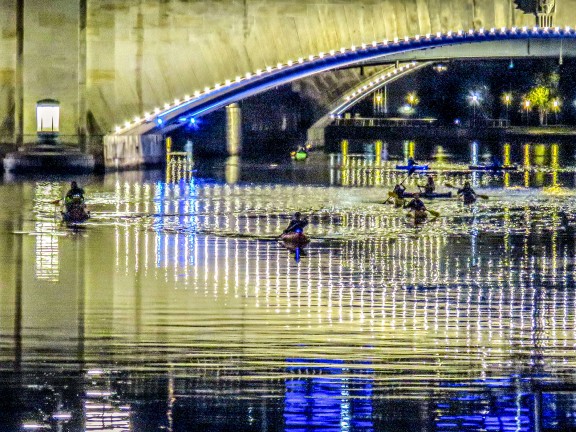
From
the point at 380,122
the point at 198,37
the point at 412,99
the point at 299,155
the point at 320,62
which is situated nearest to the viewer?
the point at 198,37

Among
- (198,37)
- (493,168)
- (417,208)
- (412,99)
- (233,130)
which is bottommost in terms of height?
(417,208)

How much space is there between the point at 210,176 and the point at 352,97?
49.7 meters

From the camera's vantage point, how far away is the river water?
17734 mm

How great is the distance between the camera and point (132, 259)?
33.5m

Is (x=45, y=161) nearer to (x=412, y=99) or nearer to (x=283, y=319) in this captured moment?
(x=283, y=319)

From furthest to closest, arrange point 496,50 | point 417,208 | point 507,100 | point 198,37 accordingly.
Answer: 1. point 507,100
2. point 496,50
3. point 198,37
4. point 417,208

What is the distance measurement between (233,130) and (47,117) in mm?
32098

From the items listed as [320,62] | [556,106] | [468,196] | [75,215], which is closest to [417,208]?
[468,196]

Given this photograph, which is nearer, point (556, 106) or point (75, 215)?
point (75, 215)

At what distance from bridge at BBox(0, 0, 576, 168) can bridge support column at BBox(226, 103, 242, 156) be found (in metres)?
25.6

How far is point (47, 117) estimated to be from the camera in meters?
63.3

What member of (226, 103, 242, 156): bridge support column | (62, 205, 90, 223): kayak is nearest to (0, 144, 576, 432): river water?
(62, 205, 90, 223): kayak

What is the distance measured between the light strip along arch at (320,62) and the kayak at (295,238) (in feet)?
98.7

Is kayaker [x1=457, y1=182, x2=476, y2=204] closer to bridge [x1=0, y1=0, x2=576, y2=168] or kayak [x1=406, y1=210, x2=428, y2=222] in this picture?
kayak [x1=406, y1=210, x2=428, y2=222]
